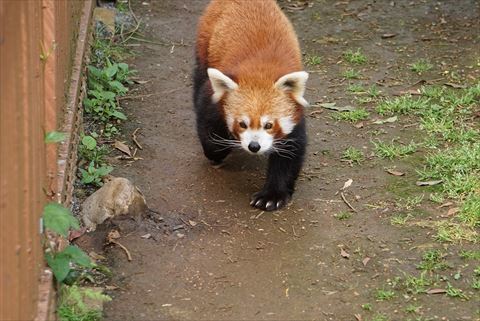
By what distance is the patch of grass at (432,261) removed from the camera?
3.97 m

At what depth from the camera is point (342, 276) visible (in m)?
3.95

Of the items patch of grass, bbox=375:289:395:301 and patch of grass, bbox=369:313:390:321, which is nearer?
patch of grass, bbox=369:313:390:321

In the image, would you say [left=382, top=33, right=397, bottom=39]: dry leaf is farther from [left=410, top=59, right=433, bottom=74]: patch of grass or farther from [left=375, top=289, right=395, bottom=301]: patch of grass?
[left=375, top=289, right=395, bottom=301]: patch of grass

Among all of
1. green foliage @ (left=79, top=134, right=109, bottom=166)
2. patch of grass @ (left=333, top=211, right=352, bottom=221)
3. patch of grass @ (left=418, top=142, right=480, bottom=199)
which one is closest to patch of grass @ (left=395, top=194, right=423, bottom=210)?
patch of grass @ (left=418, top=142, right=480, bottom=199)

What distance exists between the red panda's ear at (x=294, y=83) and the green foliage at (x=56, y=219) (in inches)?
65.2

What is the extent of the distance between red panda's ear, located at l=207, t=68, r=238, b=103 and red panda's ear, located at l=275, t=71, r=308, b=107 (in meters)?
0.25

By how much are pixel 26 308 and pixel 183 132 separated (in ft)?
8.84

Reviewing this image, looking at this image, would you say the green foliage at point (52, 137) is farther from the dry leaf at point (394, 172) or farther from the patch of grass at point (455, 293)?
the dry leaf at point (394, 172)

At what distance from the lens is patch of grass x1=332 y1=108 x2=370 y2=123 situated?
5.57m

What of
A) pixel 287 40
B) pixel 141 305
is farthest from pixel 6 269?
pixel 287 40

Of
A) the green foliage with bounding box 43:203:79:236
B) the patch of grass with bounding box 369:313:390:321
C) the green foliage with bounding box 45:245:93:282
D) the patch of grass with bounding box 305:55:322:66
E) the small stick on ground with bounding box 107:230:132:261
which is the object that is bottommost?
the small stick on ground with bounding box 107:230:132:261

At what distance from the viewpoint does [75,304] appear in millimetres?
3398

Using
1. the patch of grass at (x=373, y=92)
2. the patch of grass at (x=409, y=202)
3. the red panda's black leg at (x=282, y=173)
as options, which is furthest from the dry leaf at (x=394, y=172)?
the patch of grass at (x=373, y=92)

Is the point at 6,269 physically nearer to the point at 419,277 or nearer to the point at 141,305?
the point at 141,305
